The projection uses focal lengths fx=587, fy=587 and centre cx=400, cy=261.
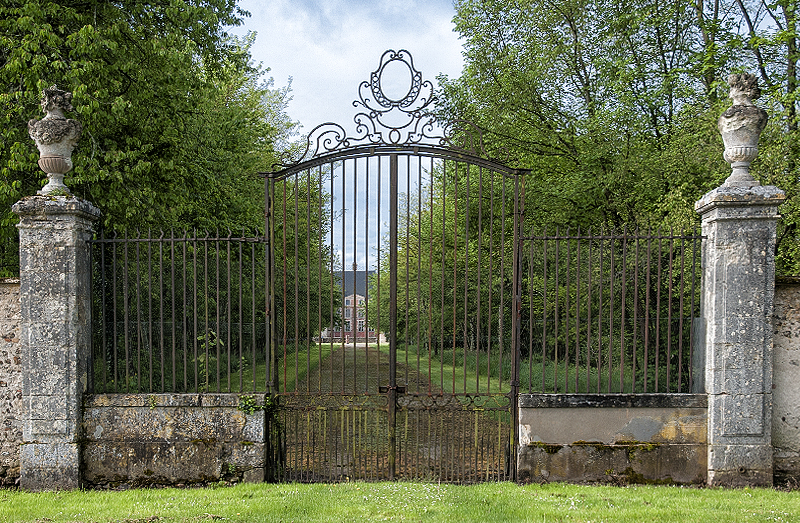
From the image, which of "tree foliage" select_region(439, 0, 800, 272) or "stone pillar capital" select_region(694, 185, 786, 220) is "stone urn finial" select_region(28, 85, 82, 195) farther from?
"tree foliage" select_region(439, 0, 800, 272)

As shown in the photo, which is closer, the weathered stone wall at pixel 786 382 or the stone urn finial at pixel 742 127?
the stone urn finial at pixel 742 127

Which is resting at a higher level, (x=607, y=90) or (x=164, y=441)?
(x=607, y=90)

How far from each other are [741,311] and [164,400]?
5511mm

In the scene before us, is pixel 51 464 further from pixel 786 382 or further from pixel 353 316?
pixel 786 382

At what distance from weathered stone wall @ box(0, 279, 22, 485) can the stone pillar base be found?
0.30 meters

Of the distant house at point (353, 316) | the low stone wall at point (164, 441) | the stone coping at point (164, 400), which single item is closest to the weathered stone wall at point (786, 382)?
the distant house at point (353, 316)

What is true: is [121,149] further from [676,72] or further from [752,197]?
[676,72]

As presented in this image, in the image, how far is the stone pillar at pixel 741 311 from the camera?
17.7 ft

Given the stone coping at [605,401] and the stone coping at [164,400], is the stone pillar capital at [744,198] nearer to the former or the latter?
the stone coping at [605,401]

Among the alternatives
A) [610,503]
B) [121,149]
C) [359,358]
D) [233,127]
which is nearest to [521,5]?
[233,127]

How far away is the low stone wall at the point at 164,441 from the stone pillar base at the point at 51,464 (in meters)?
0.12

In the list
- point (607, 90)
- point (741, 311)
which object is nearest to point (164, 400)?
point (741, 311)

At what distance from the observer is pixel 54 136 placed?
554 cm

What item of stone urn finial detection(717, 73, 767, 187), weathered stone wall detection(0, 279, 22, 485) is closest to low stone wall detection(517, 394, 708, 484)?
stone urn finial detection(717, 73, 767, 187)
